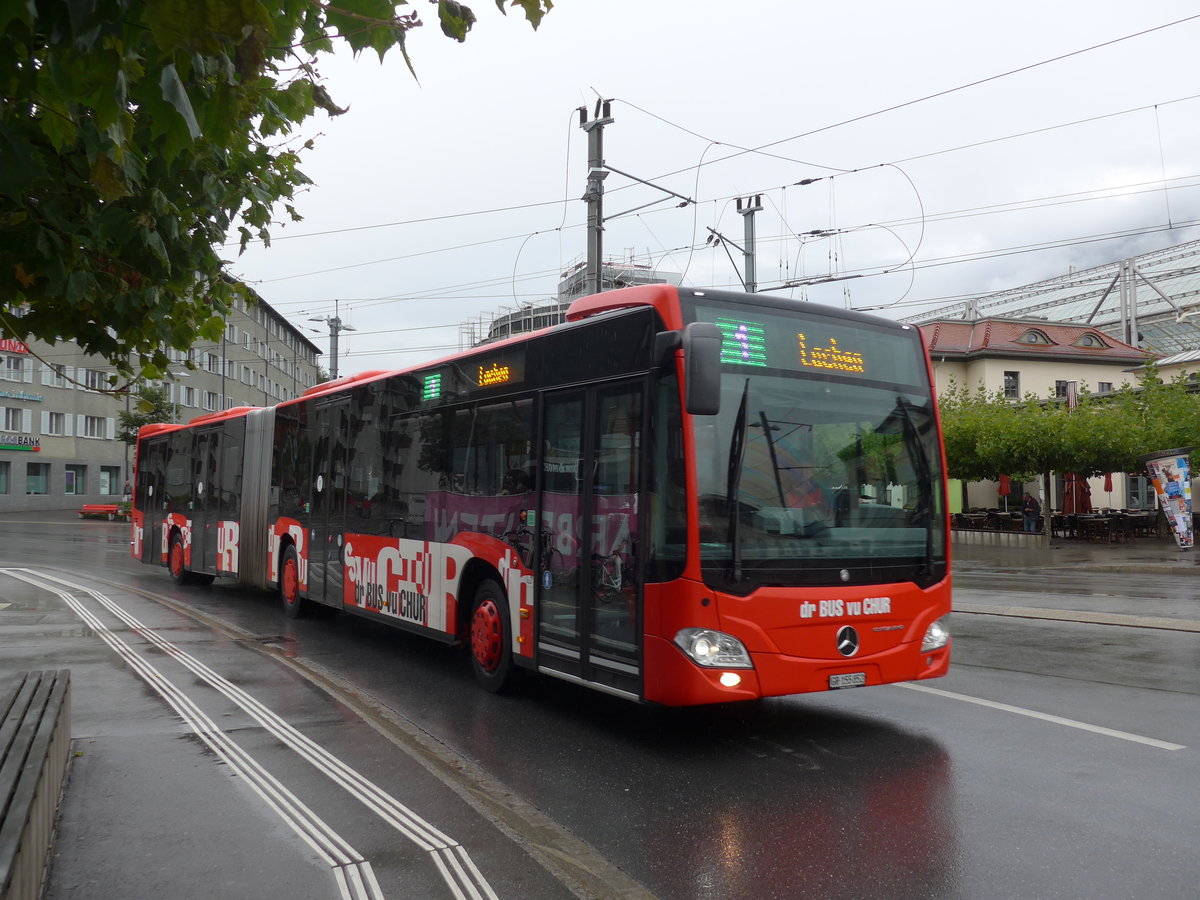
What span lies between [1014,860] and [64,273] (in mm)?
4898

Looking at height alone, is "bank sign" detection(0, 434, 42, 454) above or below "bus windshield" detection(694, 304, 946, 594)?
above

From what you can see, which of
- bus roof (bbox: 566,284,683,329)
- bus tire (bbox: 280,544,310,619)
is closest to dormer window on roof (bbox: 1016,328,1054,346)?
bus tire (bbox: 280,544,310,619)

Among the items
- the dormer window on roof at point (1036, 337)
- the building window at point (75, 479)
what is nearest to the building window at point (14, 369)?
the building window at point (75, 479)

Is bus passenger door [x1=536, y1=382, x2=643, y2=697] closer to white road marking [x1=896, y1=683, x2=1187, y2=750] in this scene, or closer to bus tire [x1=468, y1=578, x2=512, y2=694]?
bus tire [x1=468, y1=578, x2=512, y2=694]

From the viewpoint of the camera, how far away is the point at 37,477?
6334 cm

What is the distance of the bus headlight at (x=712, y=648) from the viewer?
6.09 m

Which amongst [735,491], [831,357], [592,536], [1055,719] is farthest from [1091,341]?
[735,491]

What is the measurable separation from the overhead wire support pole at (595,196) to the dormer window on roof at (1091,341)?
46466 millimetres

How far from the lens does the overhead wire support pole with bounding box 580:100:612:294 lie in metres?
17.3

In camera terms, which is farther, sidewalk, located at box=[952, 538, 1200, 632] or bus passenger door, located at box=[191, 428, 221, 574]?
bus passenger door, located at box=[191, 428, 221, 574]

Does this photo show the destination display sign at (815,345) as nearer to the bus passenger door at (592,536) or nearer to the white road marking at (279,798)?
the bus passenger door at (592,536)


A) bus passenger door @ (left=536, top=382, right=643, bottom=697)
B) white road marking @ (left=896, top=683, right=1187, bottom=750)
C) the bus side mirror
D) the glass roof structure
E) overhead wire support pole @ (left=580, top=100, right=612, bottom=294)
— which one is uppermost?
the glass roof structure

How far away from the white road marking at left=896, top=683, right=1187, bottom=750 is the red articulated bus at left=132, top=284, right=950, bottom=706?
33.3 inches

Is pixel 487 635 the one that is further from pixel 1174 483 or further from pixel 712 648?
pixel 1174 483
